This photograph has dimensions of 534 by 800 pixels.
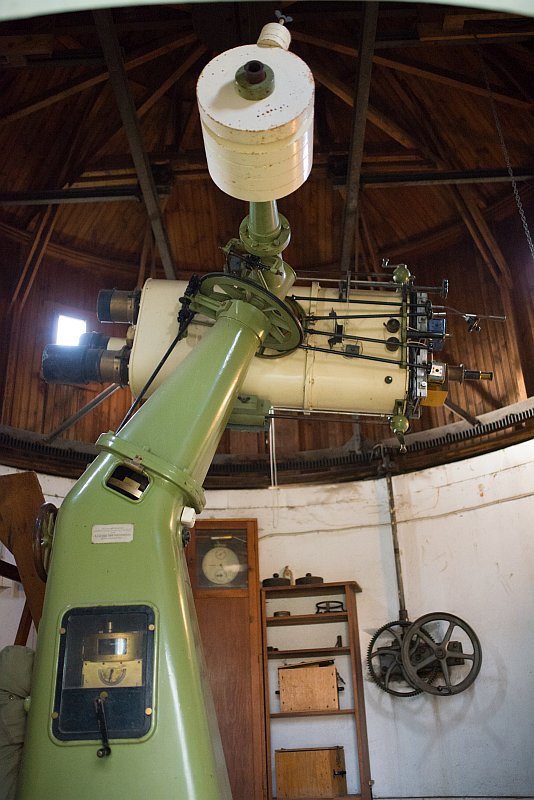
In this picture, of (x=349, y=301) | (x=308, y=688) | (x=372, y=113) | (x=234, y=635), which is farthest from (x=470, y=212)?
(x=308, y=688)

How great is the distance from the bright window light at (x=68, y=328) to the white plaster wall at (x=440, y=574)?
1716mm

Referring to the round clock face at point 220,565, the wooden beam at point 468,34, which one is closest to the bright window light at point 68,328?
the round clock face at point 220,565

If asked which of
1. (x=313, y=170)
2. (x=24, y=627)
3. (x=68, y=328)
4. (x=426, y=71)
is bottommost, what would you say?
(x=24, y=627)

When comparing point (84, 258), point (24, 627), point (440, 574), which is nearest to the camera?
point (24, 627)

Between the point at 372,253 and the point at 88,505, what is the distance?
19.1 ft

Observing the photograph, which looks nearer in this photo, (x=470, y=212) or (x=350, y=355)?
(x=350, y=355)

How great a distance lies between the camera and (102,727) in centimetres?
228

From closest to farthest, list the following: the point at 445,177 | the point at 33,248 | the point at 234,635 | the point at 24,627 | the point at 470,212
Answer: the point at 24,627 < the point at 234,635 < the point at 445,177 < the point at 470,212 < the point at 33,248

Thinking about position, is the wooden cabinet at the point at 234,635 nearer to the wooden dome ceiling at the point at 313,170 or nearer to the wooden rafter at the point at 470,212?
the wooden dome ceiling at the point at 313,170

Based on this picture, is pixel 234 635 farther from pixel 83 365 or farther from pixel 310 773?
pixel 83 365

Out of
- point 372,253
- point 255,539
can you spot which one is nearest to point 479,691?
point 255,539

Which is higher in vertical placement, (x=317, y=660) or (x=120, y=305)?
(x=120, y=305)

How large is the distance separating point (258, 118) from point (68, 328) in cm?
579

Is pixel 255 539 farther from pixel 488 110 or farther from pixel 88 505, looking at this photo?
pixel 488 110
